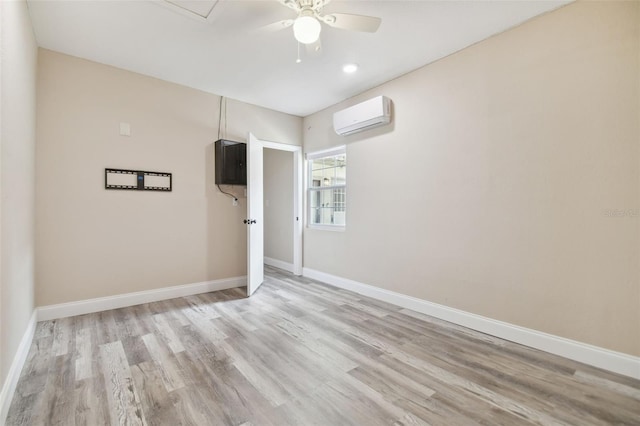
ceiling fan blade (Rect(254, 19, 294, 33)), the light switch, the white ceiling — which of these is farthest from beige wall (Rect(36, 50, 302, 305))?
ceiling fan blade (Rect(254, 19, 294, 33))

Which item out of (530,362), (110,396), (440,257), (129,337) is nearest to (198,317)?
(129,337)

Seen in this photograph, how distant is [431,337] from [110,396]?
2.40 metres

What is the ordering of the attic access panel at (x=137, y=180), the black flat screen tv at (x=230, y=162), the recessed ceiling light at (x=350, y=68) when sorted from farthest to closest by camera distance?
the black flat screen tv at (x=230, y=162), the attic access panel at (x=137, y=180), the recessed ceiling light at (x=350, y=68)

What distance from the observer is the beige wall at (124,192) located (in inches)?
113

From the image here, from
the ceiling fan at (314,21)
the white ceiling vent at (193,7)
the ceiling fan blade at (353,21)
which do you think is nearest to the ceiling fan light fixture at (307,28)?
the ceiling fan at (314,21)

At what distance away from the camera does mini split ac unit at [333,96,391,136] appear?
3.34 meters

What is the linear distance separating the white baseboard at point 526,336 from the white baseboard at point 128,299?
2.08m

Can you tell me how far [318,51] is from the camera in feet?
7.45

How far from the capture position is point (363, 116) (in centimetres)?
Result: 353

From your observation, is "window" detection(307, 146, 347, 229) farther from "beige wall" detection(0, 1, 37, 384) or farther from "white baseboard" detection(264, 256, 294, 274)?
"beige wall" detection(0, 1, 37, 384)

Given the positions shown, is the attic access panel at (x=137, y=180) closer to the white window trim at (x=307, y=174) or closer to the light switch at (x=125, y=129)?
the light switch at (x=125, y=129)

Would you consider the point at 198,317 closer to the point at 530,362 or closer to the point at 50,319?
the point at 50,319

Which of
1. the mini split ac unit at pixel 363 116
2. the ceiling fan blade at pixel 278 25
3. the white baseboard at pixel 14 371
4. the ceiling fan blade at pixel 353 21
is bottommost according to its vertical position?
the white baseboard at pixel 14 371

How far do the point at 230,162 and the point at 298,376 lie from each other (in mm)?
2888
